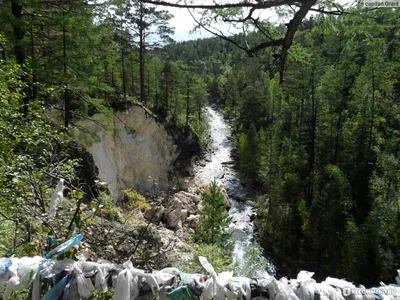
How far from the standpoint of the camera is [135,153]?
2062 centimetres

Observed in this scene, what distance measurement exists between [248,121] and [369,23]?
36.4 metres

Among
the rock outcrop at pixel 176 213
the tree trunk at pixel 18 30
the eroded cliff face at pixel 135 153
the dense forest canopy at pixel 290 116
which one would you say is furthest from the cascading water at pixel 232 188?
the tree trunk at pixel 18 30

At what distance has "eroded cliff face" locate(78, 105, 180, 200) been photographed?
55.6ft

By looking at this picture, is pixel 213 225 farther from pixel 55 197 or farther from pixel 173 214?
pixel 55 197

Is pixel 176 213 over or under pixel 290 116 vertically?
under

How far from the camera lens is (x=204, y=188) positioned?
83.3 ft

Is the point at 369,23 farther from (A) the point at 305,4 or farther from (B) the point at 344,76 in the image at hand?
(B) the point at 344,76

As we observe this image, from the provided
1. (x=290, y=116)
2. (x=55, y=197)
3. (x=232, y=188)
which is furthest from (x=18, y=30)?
(x=232, y=188)

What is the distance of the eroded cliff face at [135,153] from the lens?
55.6ft

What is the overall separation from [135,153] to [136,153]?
9 cm

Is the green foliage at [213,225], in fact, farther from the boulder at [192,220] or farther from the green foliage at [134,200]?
the boulder at [192,220]

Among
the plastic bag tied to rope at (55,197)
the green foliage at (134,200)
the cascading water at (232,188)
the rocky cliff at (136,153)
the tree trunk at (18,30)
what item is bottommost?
the cascading water at (232,188)

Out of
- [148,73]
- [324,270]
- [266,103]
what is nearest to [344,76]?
[324,270]

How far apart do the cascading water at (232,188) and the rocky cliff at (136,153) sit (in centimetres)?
493
